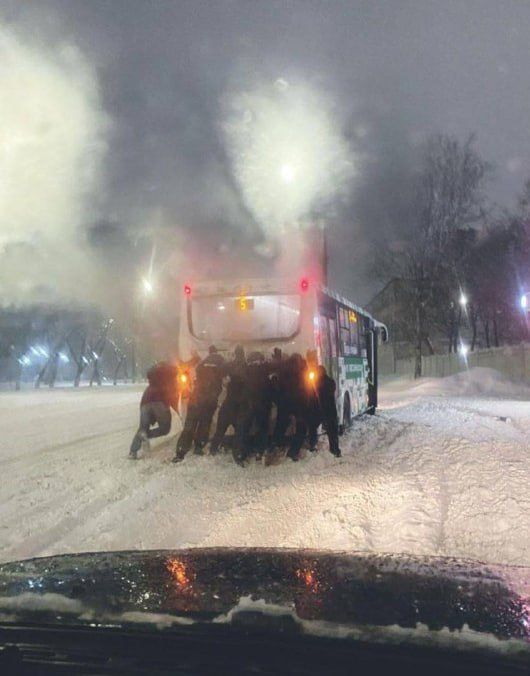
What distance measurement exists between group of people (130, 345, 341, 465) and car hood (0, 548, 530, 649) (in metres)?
6.46

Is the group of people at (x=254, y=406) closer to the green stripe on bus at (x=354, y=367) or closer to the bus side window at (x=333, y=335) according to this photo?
the bus side window at (x=333, y=335)

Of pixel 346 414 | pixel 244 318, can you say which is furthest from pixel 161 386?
pixel 346 414

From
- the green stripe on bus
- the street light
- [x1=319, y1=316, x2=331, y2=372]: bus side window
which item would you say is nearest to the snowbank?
the street light

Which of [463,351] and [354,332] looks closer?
[354,332]

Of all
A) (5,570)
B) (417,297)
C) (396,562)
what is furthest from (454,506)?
(417,297)

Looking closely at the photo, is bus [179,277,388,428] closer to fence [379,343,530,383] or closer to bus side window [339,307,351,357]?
bus side window [339,307,351,357]

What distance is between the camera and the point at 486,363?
1393 inches

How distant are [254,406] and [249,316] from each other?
1710mm

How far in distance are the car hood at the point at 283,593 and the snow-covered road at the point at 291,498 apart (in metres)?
2.53

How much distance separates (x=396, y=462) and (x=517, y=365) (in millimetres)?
23878

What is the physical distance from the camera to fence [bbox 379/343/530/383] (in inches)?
1215

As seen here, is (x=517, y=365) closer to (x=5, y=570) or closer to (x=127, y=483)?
(x=127, y=483)

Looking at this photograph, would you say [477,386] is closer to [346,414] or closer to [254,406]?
[346,414]

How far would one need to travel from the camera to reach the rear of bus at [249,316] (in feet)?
35.7
